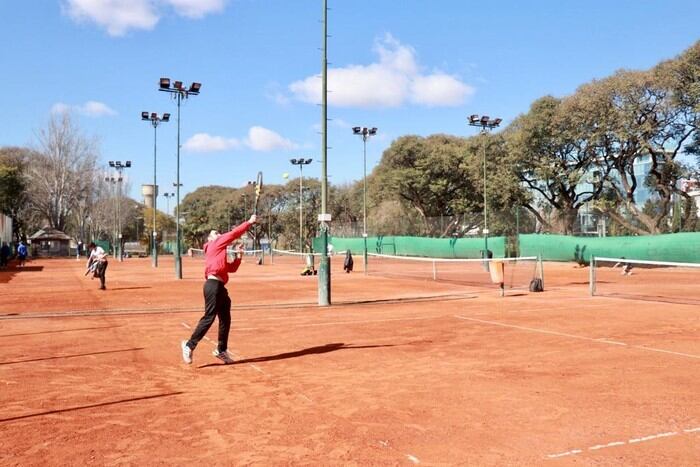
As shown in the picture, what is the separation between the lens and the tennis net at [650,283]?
17594mm

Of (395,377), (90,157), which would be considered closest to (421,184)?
(90,157)

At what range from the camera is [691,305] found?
15.4 meters

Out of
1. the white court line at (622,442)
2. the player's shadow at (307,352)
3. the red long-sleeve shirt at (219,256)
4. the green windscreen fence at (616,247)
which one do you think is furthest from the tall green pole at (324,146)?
the green windscreen fence at (616,247)

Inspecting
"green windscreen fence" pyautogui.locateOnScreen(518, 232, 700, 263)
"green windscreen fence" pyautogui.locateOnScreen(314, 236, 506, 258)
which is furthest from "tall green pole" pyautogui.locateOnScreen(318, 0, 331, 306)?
"green windscreen fence" pyautogui.locateOnScreen(314, 236, 506, 258)

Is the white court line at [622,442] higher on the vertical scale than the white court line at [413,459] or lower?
higher

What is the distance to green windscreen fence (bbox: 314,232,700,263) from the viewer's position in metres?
30.6

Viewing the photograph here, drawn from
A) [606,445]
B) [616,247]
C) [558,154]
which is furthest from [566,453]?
[558,154]

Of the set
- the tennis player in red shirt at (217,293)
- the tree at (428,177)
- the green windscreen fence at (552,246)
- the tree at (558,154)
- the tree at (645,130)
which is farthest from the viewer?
the tree at (428,177)

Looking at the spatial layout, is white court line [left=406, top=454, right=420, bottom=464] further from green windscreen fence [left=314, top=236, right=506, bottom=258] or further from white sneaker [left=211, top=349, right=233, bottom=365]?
green windscreen fence [left=314, top=236, right=506, bottom=258]

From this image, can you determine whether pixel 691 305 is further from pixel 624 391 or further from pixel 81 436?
pixel 81 436

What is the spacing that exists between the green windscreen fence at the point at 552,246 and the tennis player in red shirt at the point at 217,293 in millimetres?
16437

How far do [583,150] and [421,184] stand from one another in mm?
18552

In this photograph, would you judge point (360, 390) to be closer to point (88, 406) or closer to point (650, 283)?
point (88, 406)

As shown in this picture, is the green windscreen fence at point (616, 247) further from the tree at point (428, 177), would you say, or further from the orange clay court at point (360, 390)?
the orange clay court at point (360, 390)
